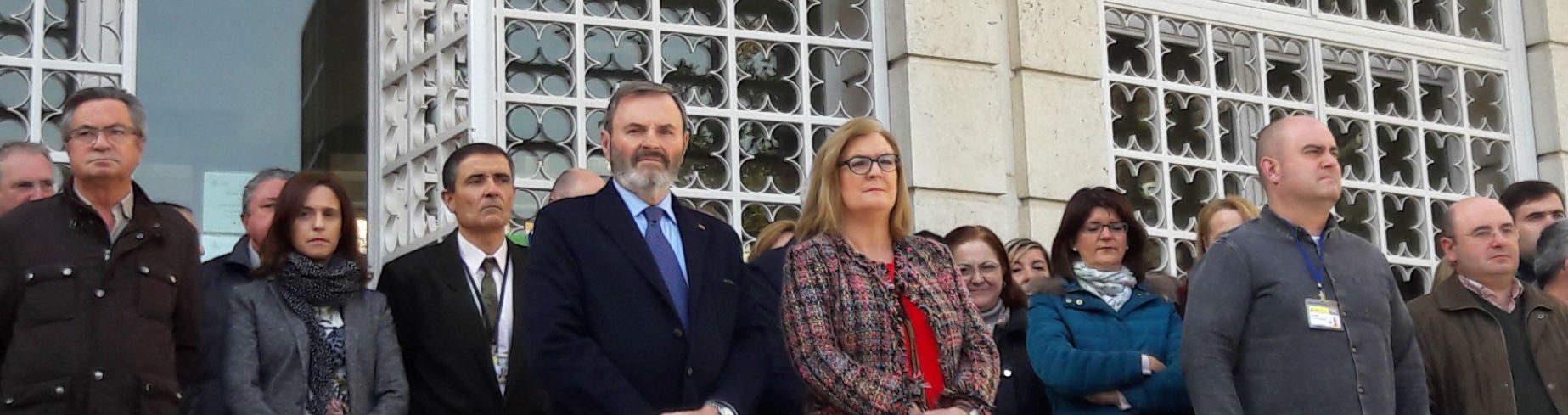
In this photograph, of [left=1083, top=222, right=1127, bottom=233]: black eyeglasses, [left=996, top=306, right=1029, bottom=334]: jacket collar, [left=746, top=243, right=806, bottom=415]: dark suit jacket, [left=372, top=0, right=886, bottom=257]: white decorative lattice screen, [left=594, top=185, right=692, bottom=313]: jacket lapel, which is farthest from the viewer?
[left=372, top=0, right=886, bottom=257]: white decorative lattice screen

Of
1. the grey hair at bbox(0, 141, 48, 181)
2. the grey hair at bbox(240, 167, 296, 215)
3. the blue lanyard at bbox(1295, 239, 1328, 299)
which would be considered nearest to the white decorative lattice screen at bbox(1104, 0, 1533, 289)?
the blue lanyard at bbox(1295, 239, 1328, 299)

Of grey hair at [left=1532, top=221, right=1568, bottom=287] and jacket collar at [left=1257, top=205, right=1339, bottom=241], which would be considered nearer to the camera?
jacket collar at [left=1257, top=205, right=1339, bottom=241]

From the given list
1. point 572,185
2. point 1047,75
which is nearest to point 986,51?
point 1047,75

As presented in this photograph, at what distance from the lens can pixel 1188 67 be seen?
978 centimetres

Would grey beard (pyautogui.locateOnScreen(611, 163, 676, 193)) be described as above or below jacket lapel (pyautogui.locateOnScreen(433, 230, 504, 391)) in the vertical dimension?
above

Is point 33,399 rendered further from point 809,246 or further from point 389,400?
point 809,246

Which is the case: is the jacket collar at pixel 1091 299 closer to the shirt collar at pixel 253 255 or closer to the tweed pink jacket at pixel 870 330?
the tweed pink jacket at pixel 870 330

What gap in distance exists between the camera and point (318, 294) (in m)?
6.01

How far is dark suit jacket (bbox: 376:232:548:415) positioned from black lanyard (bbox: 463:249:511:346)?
2 cm

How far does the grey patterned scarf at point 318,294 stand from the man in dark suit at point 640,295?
1135 mm

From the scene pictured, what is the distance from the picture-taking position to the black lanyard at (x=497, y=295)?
243 inches

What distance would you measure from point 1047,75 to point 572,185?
3.16m

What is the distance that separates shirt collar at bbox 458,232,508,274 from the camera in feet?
20.8

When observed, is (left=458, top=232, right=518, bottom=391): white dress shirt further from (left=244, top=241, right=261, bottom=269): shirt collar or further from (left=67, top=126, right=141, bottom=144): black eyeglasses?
(left=67, top=126, right=141, bottom=144): black eyeglasses
